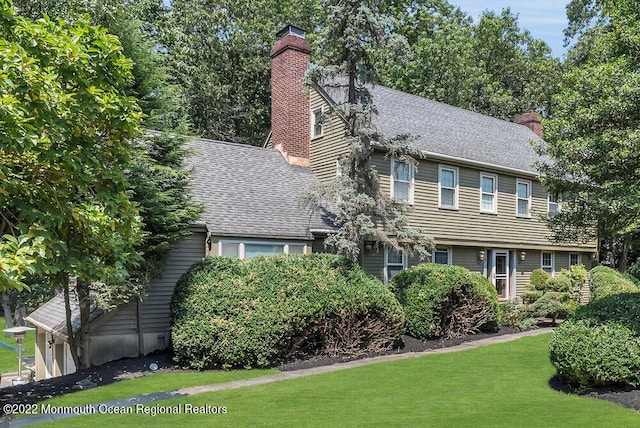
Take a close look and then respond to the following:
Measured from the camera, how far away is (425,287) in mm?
13492

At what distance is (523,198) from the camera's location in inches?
821

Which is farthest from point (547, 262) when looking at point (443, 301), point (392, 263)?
point (443, 301)

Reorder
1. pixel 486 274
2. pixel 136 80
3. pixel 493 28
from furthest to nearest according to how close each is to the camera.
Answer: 1. pixel 493 28
2. pixel 486 274
3. pixel 136 80

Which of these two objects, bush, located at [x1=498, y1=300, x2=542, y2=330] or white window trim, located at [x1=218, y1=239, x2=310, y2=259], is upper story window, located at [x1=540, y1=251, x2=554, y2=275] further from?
white window trim, located at [x1=218, y1=239, x2=310, y2=259]

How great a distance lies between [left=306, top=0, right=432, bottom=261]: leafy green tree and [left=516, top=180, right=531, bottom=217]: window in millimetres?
8624

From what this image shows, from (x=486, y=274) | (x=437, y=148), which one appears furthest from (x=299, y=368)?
(x=486, y=274)

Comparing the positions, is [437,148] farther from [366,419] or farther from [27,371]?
[27,371]

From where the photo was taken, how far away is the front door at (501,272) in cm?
2034

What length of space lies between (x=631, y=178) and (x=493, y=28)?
31008 millimetres

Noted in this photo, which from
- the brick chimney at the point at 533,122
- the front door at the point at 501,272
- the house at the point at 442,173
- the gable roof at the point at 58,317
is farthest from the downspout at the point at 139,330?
the brick chimney at the point at 533,122

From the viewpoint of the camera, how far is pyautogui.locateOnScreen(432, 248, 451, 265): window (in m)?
18.3

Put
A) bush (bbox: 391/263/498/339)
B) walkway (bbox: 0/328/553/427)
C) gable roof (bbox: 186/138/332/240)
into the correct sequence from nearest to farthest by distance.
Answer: walkway (bbox: 0/328/553/427)
bush (bbox: 391/263/498/339)
gable roof (bbox: 186/138/332/240)

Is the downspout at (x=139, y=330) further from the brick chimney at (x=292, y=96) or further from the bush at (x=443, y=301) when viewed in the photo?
the brick chimney at (x=292, y=96)

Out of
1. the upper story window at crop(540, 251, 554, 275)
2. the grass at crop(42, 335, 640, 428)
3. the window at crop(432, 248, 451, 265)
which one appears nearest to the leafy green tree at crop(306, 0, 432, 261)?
the grass at crop(42, 335, 640, 428)
